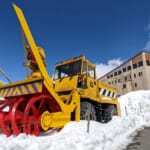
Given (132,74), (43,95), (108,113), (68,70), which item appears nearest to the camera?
(43,95)

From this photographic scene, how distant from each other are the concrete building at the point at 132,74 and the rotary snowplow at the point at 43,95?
30.5 meters

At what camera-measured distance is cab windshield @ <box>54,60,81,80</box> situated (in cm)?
862

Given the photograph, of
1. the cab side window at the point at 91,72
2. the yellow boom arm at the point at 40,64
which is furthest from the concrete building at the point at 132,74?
the yellow boom arm at the point at 40,64

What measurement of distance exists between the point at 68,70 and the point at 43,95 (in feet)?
9.91

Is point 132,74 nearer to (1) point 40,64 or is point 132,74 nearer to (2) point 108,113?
(2) point 108,113

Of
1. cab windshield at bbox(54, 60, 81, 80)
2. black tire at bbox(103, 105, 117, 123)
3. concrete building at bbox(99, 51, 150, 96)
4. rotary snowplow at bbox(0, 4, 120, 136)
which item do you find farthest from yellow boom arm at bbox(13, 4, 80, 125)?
concrete building at bbox(99, 51, 150, 96)

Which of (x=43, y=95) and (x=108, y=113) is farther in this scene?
(x=108, y=113)

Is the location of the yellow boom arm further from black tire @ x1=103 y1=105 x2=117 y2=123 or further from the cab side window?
black tire @ x1=103 y1=105 x2=117 y2=123

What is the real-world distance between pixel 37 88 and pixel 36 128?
117 cm

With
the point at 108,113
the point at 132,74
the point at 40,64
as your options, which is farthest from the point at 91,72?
the point at 132,74

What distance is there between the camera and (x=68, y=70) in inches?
352

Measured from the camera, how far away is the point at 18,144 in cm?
413

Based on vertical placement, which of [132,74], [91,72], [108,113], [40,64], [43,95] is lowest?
[108,113]

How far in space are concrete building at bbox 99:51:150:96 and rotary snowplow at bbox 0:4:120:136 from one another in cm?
3051
